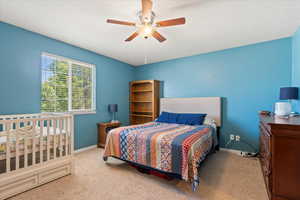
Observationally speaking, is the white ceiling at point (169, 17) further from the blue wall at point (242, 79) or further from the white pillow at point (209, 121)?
the white pillow at point (209, 121)

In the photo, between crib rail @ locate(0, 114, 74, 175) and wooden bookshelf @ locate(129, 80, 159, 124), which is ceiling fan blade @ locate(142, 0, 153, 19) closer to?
crib rail @ locate(0, 114, 74, 175)

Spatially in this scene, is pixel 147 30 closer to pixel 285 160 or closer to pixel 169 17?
pixel 169 17

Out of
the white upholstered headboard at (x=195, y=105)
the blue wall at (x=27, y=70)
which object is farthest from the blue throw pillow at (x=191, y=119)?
the blue wall at (x=27, y=70)

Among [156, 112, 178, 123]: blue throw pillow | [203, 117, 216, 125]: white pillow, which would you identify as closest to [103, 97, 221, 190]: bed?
[203, 117, 216, 125]: white pillow

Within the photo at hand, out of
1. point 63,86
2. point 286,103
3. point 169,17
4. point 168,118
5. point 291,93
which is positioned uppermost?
point 169,17

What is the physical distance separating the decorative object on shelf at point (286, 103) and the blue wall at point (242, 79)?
0.74 metres

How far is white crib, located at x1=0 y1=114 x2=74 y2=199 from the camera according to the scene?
5.83 feet

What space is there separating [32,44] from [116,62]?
6.94 ft

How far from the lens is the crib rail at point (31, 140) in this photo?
71.4 inches

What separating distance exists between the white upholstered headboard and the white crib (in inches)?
107

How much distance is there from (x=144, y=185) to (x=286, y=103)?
2.43 meters

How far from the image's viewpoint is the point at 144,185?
208 cm

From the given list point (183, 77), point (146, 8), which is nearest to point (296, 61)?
point (183, 77)

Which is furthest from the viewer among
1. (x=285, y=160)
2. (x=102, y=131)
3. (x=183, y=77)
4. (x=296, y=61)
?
(x=183, y=77)
